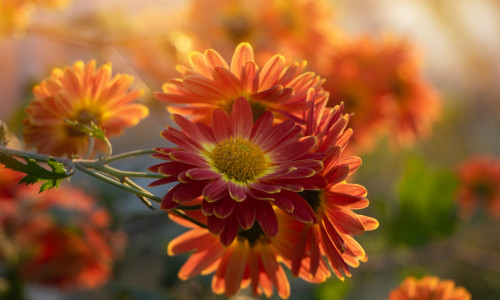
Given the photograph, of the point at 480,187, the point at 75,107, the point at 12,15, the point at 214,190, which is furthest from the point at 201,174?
the point at 480,187

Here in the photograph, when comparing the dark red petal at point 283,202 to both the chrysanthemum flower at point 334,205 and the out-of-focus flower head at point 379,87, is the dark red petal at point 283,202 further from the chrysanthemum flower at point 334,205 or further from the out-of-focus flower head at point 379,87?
the out-of-focus flower head at point 379,87

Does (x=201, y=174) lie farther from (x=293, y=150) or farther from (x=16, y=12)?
(x=16, y=12)

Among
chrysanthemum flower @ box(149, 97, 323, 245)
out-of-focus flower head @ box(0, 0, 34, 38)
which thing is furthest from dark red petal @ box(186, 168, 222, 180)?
out-of-focus flower head @ box(0, 0, 34, 38)

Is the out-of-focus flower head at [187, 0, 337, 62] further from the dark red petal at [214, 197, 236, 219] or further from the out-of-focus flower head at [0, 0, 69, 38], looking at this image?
the dark red petal at [214, 197, 236, 219]

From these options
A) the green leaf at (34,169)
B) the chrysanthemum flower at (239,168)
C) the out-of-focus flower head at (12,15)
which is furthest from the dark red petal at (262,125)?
the out-of-focus flower head at (12,15)

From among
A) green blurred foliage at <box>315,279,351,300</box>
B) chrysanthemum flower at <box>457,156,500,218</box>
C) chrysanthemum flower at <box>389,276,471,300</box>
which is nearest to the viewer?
chrysanthemum flower at <box>389,276,471,300</box>

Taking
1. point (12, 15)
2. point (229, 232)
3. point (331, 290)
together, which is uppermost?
point (12, 15)
